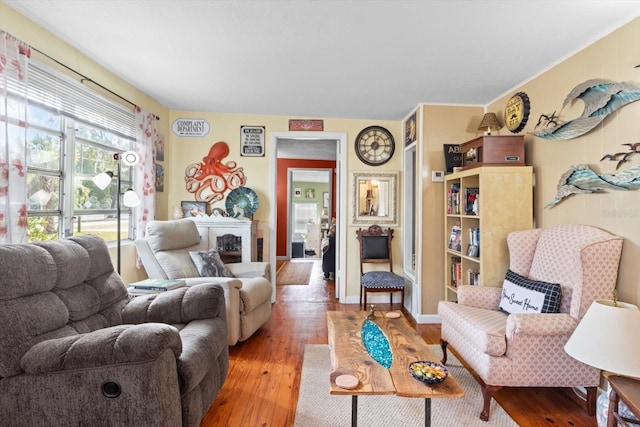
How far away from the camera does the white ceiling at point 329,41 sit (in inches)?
73.8

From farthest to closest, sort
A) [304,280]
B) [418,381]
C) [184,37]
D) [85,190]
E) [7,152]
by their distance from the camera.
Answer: [304,280], [85,190], [184,37], [7,152], [418,381]

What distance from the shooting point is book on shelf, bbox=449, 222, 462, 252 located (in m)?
3.21

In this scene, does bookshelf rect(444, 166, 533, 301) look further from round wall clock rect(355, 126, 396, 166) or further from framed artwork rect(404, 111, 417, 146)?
round wall clock rect(355, 126, 396, 166)

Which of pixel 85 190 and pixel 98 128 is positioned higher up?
pixel 98 128

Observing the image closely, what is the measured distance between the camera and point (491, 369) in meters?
1.89

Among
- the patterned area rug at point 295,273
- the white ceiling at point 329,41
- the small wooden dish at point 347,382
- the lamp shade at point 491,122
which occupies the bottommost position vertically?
the patterned area rug at point 295,273

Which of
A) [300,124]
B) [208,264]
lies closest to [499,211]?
[300,124]

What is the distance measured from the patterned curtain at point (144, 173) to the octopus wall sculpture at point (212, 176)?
2.11 feet

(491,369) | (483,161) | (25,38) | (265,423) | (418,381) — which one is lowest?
(265,423)

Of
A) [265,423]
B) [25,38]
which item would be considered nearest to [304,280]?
[265,423]

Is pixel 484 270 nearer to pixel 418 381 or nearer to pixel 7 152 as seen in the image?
pixel 418 381

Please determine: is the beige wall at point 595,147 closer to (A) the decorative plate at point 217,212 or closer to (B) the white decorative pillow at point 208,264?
(B) the white decorative pillow at point 208,264

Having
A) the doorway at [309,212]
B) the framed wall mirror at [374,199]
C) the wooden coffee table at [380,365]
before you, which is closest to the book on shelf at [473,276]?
the wooden coffee table at [380,365]

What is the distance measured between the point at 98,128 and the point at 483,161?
323 centimetres
